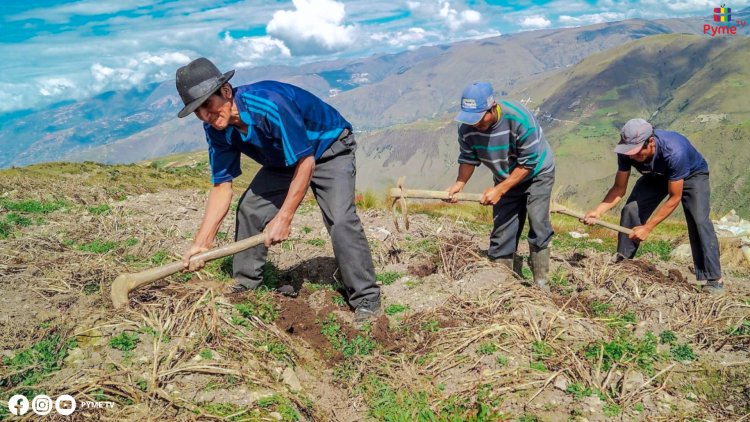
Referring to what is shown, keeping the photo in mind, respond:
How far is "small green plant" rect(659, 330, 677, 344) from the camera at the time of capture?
4562 millimetres

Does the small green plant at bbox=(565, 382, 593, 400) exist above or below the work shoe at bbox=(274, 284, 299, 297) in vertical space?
below

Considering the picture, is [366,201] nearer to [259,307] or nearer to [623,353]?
[259,307]

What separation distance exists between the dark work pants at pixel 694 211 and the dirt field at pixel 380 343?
0.42 metres

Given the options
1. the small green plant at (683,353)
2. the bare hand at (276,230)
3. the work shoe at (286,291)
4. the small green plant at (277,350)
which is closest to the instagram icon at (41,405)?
the small green plant at (277,350)

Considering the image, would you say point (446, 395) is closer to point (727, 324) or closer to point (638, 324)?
point (638, 324)

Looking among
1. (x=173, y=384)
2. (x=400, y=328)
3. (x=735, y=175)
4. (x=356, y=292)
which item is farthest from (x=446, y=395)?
(x=735, y=175)

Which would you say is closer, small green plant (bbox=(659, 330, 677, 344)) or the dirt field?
the dirt field

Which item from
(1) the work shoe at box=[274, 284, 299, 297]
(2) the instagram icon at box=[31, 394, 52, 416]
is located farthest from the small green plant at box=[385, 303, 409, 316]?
(2) the instagram icon at box=[31, 394, 52, 416]

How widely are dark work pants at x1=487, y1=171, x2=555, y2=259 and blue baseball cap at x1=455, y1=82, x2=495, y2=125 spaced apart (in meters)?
1.34

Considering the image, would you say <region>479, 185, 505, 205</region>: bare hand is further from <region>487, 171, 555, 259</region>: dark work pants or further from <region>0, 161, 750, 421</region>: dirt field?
<region>0, 161, 750, 421</region>: dirt field

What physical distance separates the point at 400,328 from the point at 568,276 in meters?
3.07

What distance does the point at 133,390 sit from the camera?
11.1ft

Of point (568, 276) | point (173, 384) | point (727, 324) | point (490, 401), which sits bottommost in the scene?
point (568, 276)

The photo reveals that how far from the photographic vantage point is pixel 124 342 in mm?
3900
